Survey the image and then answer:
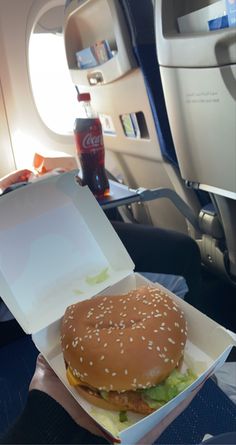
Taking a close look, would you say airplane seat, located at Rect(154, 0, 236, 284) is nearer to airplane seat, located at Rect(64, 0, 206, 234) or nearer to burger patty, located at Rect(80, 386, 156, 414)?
airplane seat, located at Rect(64, 0, 206, 234)

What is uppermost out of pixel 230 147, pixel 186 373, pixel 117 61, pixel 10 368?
pixel 117 61

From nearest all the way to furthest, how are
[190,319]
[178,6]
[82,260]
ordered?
[190,319]
[82,260]
[178,6]

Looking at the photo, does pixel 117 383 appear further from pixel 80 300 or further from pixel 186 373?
pixel 80 300

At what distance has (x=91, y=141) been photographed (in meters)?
1.45

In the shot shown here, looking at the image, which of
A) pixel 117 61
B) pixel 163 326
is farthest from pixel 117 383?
pixel 117 61

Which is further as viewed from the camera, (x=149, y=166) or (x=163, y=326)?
(x=149, y=166)

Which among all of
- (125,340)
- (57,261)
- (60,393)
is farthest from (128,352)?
(57,261)

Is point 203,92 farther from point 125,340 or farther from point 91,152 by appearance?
point 125,340

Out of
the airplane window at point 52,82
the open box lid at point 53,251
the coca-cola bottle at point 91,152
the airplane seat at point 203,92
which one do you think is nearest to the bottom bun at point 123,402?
the open box lid at point 53,251

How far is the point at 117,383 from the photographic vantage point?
67cm

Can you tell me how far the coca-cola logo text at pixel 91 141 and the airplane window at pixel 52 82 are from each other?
114cm

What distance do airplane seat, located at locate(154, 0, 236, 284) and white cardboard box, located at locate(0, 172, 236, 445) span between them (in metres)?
0.35

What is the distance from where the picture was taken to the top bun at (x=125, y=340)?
2.19 ft

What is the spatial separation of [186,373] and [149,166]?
43.2 inches
